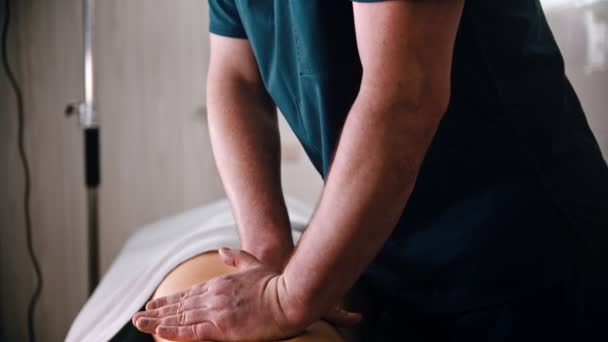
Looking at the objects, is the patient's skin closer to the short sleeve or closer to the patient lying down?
the patient lying down

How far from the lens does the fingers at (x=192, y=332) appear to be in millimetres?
672

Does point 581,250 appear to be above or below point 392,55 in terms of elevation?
below

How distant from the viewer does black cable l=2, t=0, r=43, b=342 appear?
1.91 metres

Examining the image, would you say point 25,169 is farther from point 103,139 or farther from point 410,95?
point 410,95

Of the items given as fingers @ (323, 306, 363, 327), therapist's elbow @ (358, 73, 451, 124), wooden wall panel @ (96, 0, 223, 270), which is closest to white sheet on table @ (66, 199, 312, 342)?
fingers @ (323, 306, 363, 327)

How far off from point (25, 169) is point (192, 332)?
1.59 m

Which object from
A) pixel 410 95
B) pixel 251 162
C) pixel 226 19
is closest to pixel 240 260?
pixel 251 162

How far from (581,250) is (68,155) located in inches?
71.0

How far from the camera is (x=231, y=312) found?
678mm

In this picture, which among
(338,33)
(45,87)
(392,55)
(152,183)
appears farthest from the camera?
(152,183)

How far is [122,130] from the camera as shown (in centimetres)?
209

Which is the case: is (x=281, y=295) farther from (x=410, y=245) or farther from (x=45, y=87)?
(x=45, y=87)

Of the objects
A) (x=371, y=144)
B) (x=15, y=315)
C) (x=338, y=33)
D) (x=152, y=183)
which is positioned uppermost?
(x=338, y=33)

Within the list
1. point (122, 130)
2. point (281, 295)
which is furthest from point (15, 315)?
point (281, 295)
